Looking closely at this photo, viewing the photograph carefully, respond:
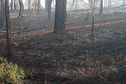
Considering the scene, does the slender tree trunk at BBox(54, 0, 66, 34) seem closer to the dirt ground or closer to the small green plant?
the dirt ground

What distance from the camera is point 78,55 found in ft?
70.1

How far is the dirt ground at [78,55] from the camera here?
17.7 m

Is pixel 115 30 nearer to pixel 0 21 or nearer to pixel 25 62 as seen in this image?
pixel 25 62

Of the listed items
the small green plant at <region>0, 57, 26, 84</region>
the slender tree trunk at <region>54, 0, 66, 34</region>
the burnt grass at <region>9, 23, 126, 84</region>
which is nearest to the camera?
the small green plant at <region>0, 57, 26, 84</region>

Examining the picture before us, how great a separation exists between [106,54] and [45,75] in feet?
17.0

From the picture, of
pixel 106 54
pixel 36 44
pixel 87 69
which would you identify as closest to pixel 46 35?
pixel 36 44

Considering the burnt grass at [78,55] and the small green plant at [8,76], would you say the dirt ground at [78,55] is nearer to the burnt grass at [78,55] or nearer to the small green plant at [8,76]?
the burnt grass at [78,55]

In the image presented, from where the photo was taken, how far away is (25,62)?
20609 mm

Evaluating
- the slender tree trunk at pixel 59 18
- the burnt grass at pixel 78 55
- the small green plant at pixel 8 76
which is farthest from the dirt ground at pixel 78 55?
the small green plant at pixel 8 76

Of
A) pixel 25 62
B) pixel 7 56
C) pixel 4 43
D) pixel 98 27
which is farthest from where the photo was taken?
pixel 98 27

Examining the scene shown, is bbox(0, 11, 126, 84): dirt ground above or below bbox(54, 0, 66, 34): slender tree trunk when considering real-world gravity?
below

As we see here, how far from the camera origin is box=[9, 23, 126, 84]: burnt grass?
57.9ft

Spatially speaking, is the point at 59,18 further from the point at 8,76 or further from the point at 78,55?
the point at 8,76

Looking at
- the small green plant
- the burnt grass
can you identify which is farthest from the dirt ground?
the small green plant
